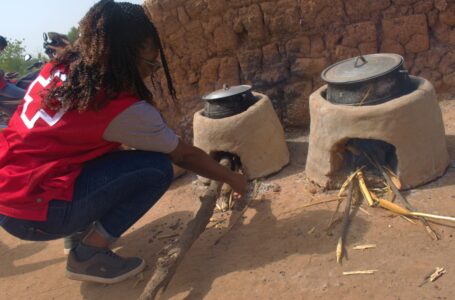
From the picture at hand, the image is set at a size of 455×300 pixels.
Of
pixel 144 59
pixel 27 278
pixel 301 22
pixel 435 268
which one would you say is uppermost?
pixel 144 59

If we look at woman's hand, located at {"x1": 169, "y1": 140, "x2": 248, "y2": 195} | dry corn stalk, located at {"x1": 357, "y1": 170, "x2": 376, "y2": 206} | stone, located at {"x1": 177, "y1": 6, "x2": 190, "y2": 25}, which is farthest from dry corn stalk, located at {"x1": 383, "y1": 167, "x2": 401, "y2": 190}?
stone, located at {"x1": 177, "y1": 6, "x2": 190, "y2": 25}

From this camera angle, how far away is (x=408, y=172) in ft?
10.1

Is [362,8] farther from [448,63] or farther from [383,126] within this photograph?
[383,126]

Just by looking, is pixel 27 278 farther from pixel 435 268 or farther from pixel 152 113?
pixel 435 268

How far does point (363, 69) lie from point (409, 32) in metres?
1.67

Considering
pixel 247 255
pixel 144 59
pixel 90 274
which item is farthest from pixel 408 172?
pixel 90 274

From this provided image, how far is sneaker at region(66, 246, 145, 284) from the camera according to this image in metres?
Answer: 2.72

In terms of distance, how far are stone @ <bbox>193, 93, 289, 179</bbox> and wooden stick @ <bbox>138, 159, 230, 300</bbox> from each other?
775 mm

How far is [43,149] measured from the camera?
2322mm

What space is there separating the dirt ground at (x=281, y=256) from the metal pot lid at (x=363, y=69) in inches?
34.9

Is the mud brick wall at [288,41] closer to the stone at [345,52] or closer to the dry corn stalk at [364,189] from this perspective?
the stone at [345,52]

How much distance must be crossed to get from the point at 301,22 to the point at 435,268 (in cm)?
323

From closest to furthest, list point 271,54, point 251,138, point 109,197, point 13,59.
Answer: point 109,197 → point 251,138 → point 271,54 → point 13,59

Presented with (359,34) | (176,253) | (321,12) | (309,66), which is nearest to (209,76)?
(309,66)
